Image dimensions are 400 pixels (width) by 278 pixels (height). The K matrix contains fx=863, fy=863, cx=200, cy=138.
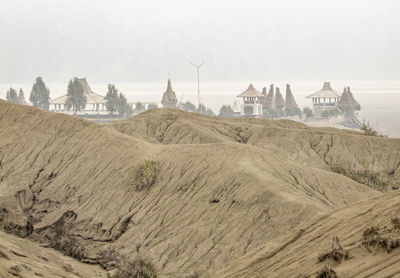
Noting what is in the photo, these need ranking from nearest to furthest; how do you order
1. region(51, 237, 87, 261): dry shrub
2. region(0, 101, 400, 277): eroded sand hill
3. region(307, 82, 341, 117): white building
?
1. region(0, 101, 400, 277): eroded sand hill
2. region(51, 237, 87, 261): dry shrub
3. region(307, 82, 341, 117): white building

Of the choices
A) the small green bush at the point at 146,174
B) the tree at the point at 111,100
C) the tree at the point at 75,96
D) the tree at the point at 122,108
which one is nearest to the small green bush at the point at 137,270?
the small green bush at the point at 146,174

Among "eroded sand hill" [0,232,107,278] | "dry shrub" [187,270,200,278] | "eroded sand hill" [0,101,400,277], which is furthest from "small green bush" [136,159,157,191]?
"dry shrub" [187,270,200,278]

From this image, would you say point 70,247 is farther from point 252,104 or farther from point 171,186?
point 252,104

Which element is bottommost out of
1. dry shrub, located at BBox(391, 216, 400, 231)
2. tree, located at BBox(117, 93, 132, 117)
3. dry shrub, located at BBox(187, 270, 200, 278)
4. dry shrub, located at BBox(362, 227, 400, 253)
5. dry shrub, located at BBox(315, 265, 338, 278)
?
dry shrub, located at BBox(187, 270, 200, 278)

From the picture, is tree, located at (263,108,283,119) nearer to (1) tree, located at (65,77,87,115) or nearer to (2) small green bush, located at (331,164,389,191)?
(1) tree, located at (65,77,87,115)

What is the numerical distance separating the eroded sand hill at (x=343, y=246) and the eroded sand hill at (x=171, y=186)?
36.8 ft

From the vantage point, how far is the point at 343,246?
26594mm

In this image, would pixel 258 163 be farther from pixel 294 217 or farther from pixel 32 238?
pixel 32 238

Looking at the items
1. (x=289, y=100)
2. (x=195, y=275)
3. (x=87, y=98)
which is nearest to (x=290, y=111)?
(x=289, y=100)

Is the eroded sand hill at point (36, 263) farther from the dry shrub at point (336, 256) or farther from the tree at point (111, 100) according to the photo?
the tree at point (111, 100)

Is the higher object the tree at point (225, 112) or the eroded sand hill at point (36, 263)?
the tree at point (225, 112)

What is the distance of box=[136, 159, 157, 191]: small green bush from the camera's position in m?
54.0

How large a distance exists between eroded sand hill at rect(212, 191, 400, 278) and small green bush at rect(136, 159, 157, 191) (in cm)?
2254

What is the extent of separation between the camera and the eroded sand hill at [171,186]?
44.3 meters
